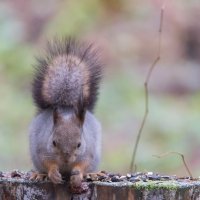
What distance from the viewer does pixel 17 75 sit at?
5695mm

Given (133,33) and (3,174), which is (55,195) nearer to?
(3,174)

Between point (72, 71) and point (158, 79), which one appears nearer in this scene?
point (72, 71)

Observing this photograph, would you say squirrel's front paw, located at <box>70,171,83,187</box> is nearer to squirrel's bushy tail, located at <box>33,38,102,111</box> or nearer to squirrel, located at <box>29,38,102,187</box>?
squirrel, located at <box>29,38,102,187</box>

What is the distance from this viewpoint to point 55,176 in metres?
3.06

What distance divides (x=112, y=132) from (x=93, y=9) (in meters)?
1.24

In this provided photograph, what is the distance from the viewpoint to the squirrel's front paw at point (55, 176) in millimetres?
3037

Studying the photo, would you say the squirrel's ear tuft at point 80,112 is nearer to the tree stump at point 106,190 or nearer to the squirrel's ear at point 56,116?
the squirrel's ear at point 56,116

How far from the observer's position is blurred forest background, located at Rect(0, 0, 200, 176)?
5.36m

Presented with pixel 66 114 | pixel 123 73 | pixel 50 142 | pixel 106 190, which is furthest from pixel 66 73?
pixel 123 73

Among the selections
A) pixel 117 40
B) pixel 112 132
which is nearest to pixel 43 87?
pixel 112 132

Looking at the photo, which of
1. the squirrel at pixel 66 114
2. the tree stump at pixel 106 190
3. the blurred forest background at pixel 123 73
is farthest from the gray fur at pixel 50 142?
the blurred forest background at pixel 123 73

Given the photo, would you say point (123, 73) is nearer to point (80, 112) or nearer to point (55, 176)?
point (80, 112)

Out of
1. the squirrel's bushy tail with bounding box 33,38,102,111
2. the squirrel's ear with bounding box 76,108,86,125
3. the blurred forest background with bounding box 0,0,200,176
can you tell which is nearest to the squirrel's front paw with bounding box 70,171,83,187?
the squirrel's ear with bounding box 76,108,86,125

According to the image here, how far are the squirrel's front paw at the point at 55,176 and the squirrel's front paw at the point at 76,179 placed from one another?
39 millimetres
